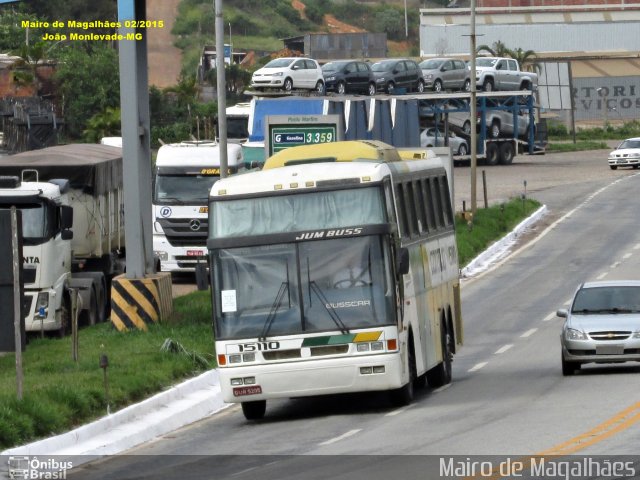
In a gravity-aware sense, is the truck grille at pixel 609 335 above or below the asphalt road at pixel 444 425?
above

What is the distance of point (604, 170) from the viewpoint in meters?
73.8

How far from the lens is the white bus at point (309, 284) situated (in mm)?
18625

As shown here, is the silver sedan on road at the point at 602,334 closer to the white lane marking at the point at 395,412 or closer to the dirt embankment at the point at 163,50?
the white lane marking at the point at 395,412

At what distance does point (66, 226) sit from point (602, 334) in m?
11.0

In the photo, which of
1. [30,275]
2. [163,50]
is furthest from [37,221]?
[163,50]

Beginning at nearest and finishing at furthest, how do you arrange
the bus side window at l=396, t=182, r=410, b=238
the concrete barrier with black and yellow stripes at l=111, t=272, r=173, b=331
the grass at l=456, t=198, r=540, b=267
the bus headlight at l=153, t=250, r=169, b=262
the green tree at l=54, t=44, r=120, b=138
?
1. the bus side window at l=396, t=182, r=410, b=238
2. the concrete barrier with black and yellow stripes at l=111, t=272, r=173, b=331
3. the bus headlight at l=153, t=250, r=169, b=262
4. the grass at l=456, t=198, r=540, b=267
5. the green tree at l=54, t=44, r=120, b=138

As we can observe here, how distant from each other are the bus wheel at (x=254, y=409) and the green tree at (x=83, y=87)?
65.1 meters

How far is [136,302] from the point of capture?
27031 mm

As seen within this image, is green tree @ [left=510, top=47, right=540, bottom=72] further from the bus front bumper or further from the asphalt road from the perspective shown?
the bus front bumper

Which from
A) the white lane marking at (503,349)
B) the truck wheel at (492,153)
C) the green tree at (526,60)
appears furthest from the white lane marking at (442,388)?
the green tree at (526,60)

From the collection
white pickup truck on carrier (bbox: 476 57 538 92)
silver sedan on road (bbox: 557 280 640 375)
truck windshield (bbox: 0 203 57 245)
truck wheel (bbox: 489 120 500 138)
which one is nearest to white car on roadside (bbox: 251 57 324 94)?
white pickup truck on carrier (bbox: 476 57 538 92)

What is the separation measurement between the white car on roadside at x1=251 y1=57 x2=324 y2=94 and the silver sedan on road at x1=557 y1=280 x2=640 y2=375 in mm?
38456

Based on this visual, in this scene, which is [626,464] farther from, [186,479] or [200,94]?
[200,94]

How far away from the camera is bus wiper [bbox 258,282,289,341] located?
1867cm
